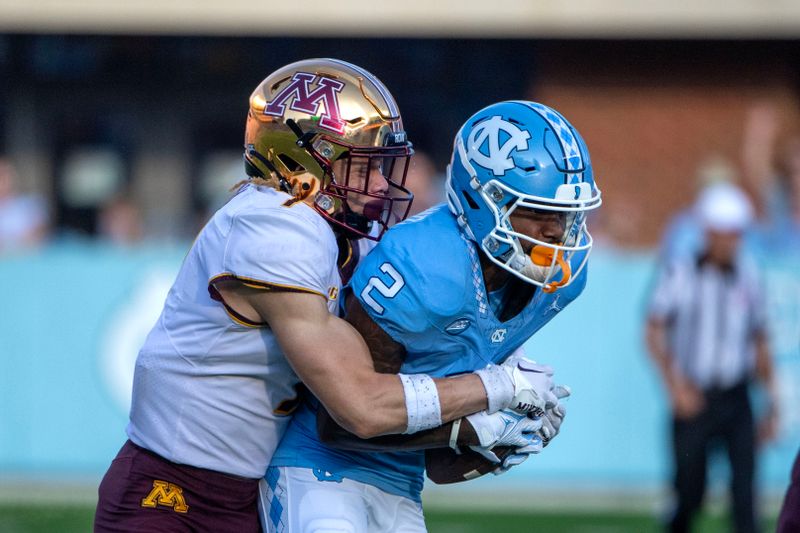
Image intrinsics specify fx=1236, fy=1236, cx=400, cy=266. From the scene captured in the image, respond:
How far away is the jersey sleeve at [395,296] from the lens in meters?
2.88

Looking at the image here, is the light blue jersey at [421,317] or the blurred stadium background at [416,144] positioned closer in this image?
the light blue jersey at [421,317]

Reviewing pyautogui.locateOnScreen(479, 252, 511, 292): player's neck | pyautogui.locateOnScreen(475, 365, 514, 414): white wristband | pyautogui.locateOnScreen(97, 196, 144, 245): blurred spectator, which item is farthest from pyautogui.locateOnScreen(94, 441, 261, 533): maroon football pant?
pyautogui.locateOnScreen(97, 196, 144, 245): blurred spectator

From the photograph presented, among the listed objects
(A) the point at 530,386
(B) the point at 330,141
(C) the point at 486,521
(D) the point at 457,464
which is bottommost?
(C) the point at 486,521

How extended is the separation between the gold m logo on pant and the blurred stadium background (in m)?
4.15

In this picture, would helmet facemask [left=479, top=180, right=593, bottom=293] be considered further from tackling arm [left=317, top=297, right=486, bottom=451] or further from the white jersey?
the white jersey

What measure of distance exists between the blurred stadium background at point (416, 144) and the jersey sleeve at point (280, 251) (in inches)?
174

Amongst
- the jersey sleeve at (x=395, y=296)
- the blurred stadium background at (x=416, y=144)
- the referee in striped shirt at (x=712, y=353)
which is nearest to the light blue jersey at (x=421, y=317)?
the jersey sleeve at (x=395, y=296)

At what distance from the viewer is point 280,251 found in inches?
112

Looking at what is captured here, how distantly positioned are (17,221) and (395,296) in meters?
6.63

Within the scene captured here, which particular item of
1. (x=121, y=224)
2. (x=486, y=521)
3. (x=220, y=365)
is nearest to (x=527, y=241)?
(x=220, y=365)

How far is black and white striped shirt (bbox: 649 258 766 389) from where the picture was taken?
6.12 metres

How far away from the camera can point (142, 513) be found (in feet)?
10.1

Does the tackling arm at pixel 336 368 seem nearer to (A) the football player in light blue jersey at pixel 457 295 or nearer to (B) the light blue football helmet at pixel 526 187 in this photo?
(A) the football player in light blue jersey at pixel 457 295

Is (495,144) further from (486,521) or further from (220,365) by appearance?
(486,521)
